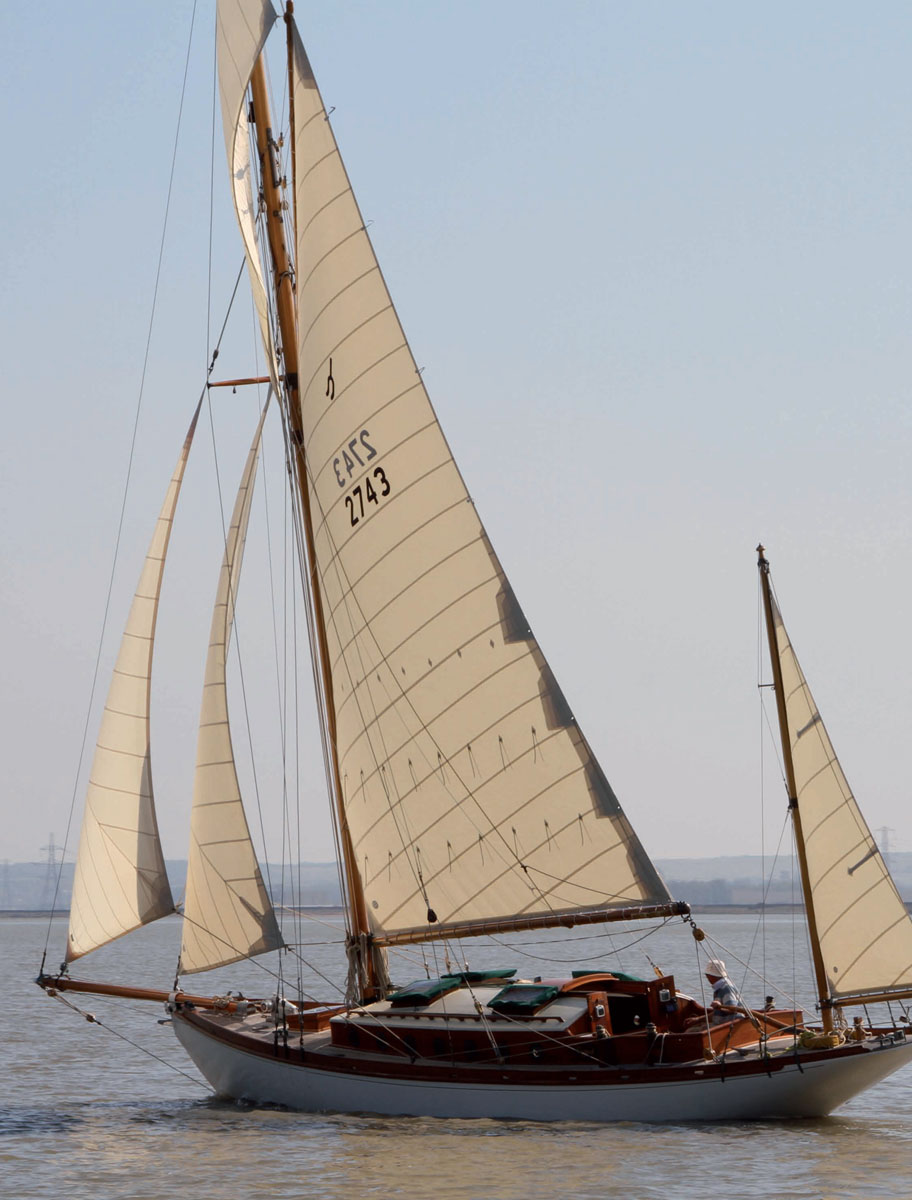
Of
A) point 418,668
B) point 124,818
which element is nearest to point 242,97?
point 418,668

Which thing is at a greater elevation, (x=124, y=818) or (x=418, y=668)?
(x=418, y=668)

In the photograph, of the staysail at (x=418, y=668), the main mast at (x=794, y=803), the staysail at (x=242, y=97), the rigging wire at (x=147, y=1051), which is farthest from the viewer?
the rigging wire at (x=147, y=1051)

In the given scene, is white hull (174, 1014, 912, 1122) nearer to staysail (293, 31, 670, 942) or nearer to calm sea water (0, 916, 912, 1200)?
calm sea water (0, 916, 912, 1200)

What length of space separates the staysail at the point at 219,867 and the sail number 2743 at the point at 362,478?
14.7ft

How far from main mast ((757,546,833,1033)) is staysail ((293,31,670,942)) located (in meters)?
2.36

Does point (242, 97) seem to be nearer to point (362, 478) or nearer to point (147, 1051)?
point (362, 478)

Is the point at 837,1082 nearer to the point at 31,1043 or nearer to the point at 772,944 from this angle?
the point at 31,1043

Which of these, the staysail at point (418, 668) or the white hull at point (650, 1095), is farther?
the staysail at point (418, 668)

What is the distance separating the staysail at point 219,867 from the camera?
31516 millimetres

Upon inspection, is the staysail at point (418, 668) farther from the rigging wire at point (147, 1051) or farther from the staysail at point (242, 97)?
the rigging wire at point (147, 1051)

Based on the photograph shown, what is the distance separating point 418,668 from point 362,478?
11.3 feet

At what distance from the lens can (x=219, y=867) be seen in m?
31.5

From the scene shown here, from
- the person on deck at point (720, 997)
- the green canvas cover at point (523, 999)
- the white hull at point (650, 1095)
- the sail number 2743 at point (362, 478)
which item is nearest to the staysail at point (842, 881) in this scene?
the white hull at point (650, 1095)

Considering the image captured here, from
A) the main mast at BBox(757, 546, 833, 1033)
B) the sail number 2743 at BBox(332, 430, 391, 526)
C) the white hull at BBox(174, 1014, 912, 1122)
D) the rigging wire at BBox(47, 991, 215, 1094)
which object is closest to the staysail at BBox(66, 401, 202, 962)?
the rigging wire at BBox(47, 991, 215, 1094)
